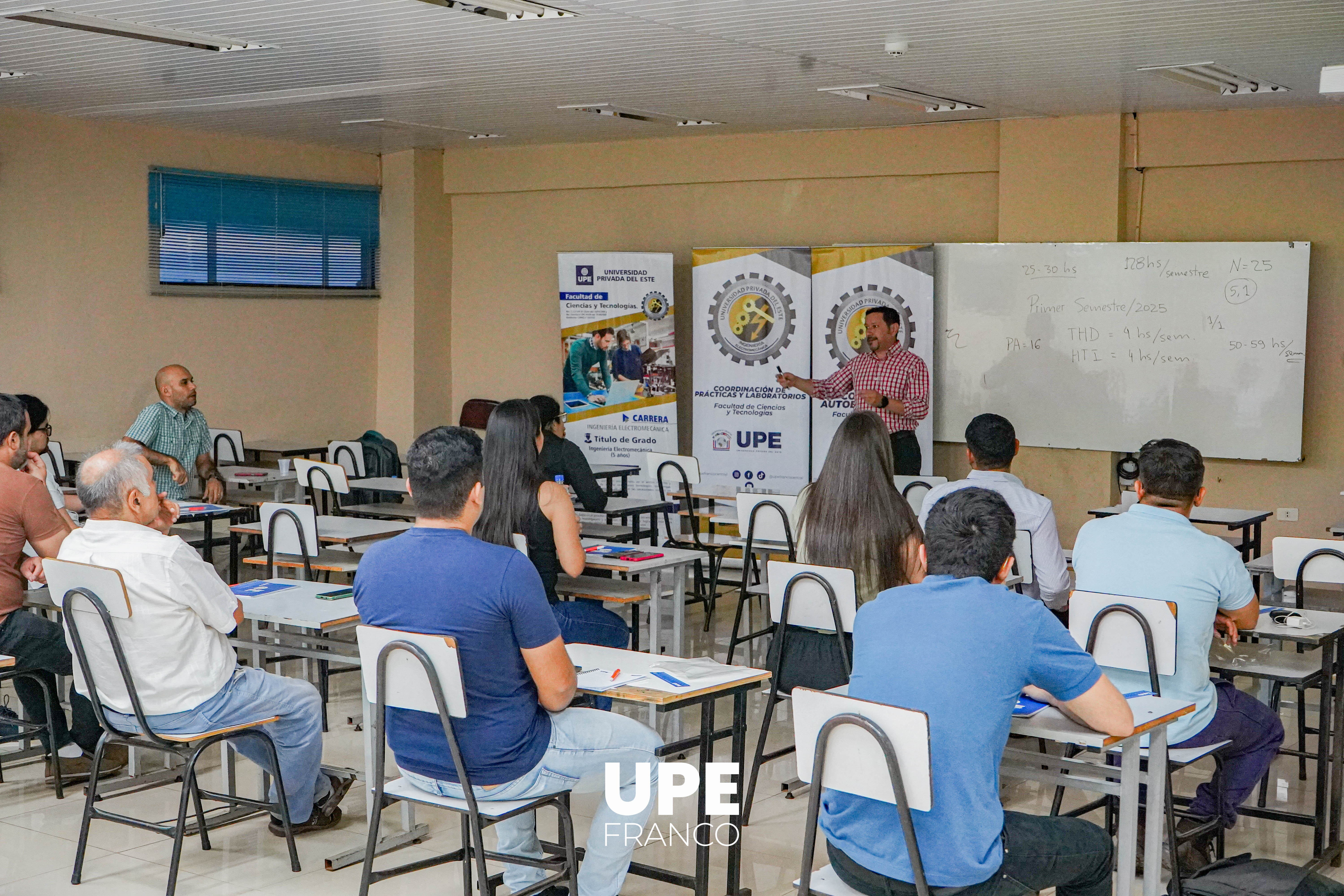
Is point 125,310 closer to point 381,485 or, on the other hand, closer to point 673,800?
point 381,485

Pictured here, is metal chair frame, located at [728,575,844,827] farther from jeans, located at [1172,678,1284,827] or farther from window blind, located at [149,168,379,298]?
window blind, located at [149,168,379,298]

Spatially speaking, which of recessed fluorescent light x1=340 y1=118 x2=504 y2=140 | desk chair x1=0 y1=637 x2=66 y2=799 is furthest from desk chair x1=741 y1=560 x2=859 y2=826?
recessed fluorescent light x1=340 y1=118 x2=504 y2=140

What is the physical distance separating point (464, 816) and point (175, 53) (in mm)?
4463

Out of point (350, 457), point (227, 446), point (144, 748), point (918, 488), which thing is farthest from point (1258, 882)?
point (227, 446)

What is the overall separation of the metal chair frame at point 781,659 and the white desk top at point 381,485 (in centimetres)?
310

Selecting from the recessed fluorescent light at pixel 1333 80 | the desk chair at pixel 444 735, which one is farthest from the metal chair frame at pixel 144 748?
the recessed fluorescent light at pixel 1333 80

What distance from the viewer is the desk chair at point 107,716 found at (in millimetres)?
3490

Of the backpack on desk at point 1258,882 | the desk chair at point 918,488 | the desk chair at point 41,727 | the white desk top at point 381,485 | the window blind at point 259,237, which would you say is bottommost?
the desk chair at point 41,727

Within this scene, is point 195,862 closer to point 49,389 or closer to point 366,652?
point 366,652

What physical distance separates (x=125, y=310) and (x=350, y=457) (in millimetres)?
1753

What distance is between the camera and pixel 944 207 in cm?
855

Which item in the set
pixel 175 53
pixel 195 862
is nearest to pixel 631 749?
pixel 195 862

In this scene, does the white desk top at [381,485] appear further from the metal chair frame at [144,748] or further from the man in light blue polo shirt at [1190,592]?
the man in light blue polo shirt at [1190,592]

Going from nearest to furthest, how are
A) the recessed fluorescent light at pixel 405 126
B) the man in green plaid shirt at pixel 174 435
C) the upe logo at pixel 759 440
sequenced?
the man in green plaid shirt at pixel 174 435
the recessed fluorescent light at pixel 405 126
the upe logo at pixel 759 440
